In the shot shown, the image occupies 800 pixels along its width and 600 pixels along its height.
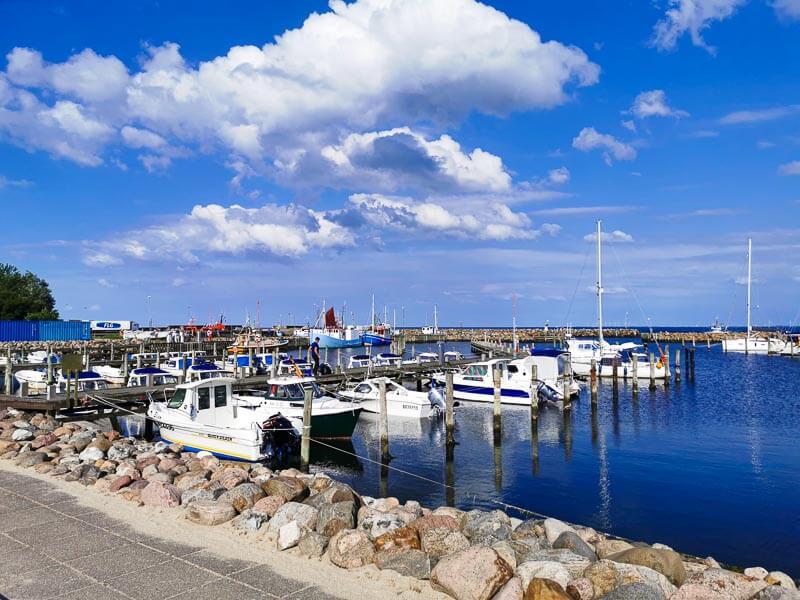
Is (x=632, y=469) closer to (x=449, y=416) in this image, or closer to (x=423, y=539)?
(x=449, y=416)

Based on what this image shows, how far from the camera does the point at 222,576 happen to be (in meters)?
10.2

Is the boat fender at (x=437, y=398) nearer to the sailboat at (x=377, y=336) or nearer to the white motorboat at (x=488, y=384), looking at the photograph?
the white motorboat at (x=488, y=384)

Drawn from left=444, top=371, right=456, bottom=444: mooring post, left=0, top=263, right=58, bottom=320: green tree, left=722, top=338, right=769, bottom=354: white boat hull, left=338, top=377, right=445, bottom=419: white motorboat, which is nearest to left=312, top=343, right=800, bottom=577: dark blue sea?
left=338, top=377, right=445, bottom=419: white motorboat

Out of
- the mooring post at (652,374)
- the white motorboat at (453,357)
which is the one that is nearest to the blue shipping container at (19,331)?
the white motorboat at (453,357)

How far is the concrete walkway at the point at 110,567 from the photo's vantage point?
31.3 feet

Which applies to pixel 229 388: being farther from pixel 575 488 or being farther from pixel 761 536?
pixel 761 536

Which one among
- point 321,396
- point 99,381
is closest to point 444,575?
point 321,396

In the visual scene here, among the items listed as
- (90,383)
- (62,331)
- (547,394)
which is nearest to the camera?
(90,383)

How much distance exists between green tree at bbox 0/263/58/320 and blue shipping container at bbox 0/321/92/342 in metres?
9.07

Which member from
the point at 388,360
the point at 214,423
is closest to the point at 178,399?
the point at 214,423

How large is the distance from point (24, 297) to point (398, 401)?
89335 mm

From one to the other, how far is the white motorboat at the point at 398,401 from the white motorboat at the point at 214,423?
385 inches

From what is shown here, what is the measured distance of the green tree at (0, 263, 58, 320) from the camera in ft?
325

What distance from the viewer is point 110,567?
1050cm
